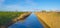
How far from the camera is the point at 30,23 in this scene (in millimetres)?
2029

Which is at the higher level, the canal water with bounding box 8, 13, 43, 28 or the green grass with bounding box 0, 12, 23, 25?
the green grass with bounding box 0, 12, 23, 25

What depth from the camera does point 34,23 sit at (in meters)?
2.04

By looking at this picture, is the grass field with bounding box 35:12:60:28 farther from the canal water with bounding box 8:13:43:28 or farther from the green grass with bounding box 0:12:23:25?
the green grass with bounding box 0:12:23:25

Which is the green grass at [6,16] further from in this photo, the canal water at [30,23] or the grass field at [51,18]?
the grass field at [51,18]

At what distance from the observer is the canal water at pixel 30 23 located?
201 centimetres

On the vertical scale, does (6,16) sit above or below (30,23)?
above

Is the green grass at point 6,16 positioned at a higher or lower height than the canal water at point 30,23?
higher

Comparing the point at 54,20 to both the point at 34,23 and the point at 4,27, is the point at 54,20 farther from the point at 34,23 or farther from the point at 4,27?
the point at 4,27

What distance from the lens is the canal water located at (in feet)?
6.59

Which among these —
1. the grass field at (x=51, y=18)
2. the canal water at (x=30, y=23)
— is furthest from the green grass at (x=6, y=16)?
the grass field at (x=51, y=18)

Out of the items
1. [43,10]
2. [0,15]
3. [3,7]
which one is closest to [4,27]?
[0,15]

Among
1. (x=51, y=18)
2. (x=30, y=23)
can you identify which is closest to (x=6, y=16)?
(x=30, y=23)

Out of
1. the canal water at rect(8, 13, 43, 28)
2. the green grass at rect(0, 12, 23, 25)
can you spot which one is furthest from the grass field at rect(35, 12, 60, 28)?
the green grass at rect(0, 12, 23, 25)

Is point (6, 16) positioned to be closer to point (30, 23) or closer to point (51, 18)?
point (30, 23)
